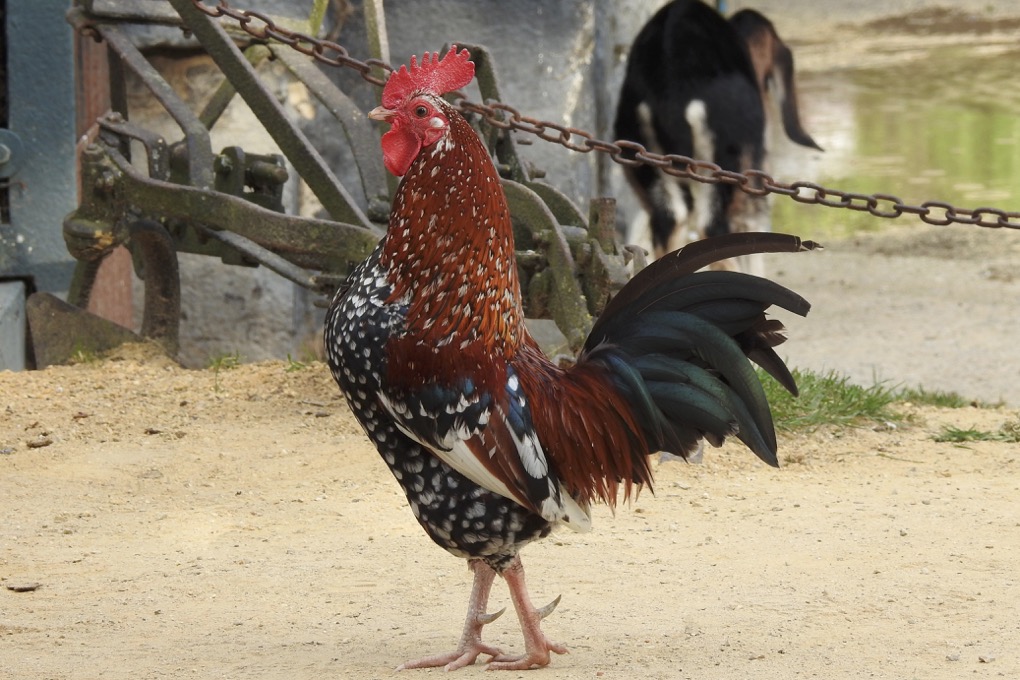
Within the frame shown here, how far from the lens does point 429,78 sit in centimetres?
398

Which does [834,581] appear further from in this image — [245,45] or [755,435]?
[245,45]

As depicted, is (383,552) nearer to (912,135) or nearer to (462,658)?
(462,658)

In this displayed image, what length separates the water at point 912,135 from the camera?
1251 cm

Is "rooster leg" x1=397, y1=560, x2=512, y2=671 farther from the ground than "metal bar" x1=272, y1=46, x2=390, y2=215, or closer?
closer

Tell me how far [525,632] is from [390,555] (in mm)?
1077

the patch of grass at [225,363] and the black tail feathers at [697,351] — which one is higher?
the black tail feathers at [697,351]

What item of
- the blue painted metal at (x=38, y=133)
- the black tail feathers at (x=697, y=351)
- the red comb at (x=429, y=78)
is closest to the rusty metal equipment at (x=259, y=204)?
the blue painted metal at (x=38, y=133)

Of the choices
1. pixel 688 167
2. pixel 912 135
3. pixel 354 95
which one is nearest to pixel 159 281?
pixel 354 95

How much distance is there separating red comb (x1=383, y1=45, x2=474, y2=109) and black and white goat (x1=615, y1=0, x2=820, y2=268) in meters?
4.97

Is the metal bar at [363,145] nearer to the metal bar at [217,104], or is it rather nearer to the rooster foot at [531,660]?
the metal bar at [217,104]

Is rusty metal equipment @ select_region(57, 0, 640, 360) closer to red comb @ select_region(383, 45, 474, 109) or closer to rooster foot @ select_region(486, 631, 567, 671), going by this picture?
red comb @ select_region(383, 45, 474, 109)

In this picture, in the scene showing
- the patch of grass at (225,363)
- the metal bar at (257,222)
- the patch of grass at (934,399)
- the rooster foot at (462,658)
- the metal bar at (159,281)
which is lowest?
the rooster foot at (462,658)

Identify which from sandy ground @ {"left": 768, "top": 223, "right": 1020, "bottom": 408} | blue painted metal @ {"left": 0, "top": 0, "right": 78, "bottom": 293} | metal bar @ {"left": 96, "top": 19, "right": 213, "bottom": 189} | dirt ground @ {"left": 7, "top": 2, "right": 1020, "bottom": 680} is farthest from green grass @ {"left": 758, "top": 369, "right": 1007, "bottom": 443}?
blue painted metal @ {"left": 0, "top": 0, "right": 78, "bottom": 293}

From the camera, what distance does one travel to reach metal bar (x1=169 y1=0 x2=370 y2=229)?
6285 mm
